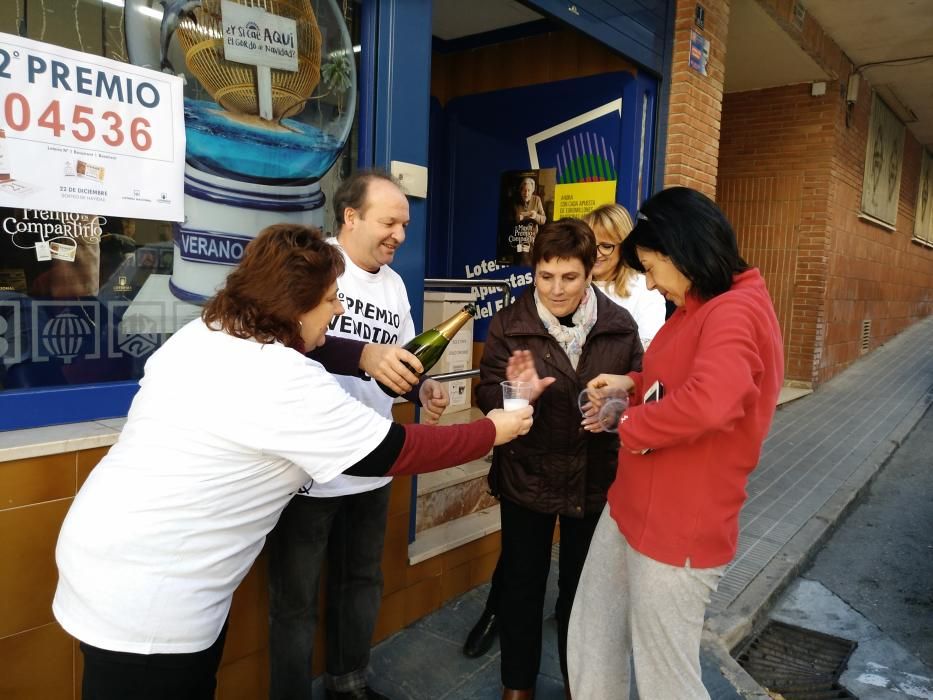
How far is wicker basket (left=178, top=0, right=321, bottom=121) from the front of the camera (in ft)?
8.05

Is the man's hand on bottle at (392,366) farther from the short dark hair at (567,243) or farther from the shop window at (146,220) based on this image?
the shop window at (146,220)

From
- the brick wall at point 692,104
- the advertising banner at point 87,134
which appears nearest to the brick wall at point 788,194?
the brick wall at point 692,104

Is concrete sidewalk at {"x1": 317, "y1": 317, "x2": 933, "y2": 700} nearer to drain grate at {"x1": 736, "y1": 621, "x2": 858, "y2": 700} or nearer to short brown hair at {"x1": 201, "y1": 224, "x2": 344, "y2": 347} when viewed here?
drain grate at {"x1": 736, "y1": 621, "x2": 858, "y2": 700}

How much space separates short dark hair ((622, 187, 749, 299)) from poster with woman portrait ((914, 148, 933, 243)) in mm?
15657

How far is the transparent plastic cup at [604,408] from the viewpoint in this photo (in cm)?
223

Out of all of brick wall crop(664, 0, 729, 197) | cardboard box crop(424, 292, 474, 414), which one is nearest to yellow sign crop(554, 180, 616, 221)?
brick wall crop(664, 0, 729, 197)

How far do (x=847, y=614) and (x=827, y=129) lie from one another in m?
7.24

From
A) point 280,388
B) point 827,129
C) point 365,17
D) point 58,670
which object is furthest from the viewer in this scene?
point 827,129

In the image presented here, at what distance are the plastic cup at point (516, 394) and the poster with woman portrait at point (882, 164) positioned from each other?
411 inches

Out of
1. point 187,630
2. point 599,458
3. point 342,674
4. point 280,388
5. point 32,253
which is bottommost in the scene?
point 342,674

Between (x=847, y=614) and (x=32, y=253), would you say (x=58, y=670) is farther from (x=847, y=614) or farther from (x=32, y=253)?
(x=847, y=614)

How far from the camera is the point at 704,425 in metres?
1.71

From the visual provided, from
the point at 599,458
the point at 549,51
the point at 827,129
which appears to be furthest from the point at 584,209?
the point at 827,129

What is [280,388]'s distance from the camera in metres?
1.54
